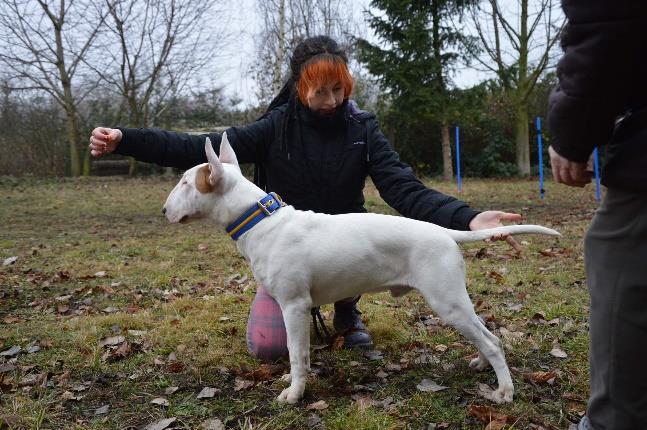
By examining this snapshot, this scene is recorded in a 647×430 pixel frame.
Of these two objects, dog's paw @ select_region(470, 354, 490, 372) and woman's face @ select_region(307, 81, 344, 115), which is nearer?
dog's paw @ select_region(470, 354, 490, 372)

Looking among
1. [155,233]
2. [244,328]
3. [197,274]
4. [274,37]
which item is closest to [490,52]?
[274,37]

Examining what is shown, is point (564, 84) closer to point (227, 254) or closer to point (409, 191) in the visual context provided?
point (409, 191)

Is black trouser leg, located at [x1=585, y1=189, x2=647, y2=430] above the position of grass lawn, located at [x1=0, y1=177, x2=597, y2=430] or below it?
above

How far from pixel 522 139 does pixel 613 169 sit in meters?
20.2

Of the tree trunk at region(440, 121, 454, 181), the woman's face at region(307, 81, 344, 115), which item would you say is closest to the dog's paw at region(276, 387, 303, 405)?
the woman's face at region(307, 81, 344, 115)

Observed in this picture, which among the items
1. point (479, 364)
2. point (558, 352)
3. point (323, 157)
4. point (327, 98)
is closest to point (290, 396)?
point (479, 364)

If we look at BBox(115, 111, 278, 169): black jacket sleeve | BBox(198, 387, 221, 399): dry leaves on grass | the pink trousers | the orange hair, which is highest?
the orange hair

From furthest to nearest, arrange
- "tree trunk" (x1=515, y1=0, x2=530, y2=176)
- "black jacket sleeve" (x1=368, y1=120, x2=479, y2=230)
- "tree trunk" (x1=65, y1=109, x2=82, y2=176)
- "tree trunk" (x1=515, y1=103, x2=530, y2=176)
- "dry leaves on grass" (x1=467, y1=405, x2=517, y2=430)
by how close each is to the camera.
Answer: "tree trunk" (x1=65, y1=109, x2=82, y2=176)
"tree trunk" (x1=515, y1=103, x2=530, y2=176)
"tree trunk" (x1=515, y1=0, x2=530, y2=176)
"black jacket sleeve" (x1=368, y1=120, x2=479, y2=230)
"dry leaves on grass" (x1=467, y1=405, x2=517, y2=430)

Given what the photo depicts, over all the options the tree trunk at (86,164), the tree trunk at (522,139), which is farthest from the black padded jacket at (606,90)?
the tree trunk at (86,164)

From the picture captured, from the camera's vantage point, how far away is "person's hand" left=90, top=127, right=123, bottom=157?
3240 millimetres

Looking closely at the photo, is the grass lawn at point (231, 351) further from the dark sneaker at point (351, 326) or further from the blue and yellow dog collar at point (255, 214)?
the blue and yellow dog collar at point (255, 214)

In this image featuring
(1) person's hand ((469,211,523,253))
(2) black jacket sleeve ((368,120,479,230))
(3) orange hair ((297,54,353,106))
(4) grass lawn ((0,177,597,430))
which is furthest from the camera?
(3) orange hair ((297,54,353,106))

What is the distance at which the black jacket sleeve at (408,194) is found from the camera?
3219 mm

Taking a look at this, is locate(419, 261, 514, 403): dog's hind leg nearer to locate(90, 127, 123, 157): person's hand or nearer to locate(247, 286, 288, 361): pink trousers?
locate(247, 286, 288, 361): pink trousers
